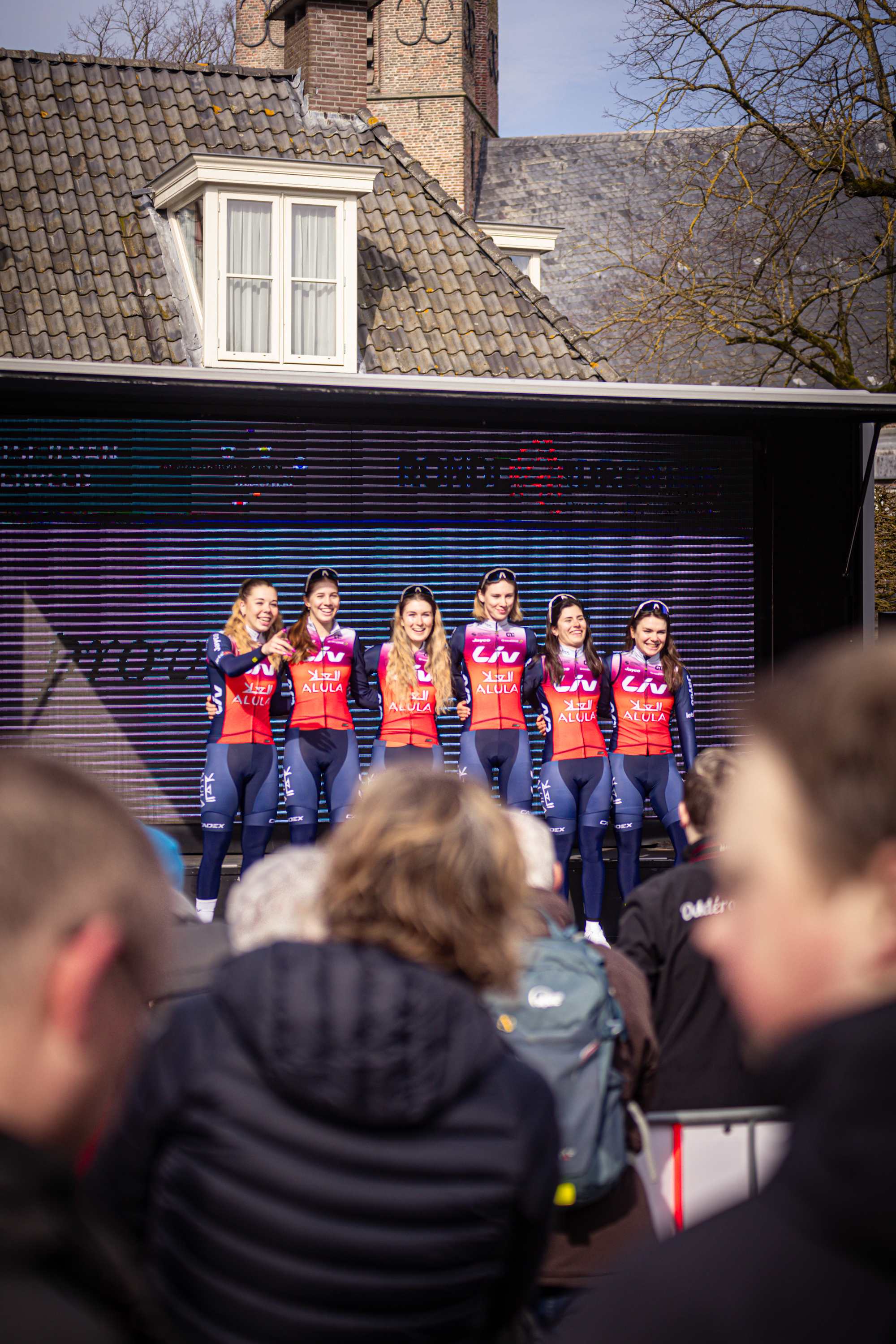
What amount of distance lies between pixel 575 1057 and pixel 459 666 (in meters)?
6.24

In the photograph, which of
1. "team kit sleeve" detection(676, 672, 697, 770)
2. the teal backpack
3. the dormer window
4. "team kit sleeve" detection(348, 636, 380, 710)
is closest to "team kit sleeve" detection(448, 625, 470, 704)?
"team kit sleeve" detection(348, 636, 380, 710)

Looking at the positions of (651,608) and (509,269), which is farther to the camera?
A: (509,269)

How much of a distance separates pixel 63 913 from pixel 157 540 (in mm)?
7840

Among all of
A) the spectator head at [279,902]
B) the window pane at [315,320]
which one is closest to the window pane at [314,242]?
the window pane at [315,320]

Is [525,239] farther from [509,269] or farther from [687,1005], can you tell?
[687,1005]

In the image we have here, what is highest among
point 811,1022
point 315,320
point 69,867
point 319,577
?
point 315,320

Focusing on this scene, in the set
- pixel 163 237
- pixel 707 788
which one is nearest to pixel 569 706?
pixel 707 788

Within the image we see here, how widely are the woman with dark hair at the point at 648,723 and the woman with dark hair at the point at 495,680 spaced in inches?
25.0

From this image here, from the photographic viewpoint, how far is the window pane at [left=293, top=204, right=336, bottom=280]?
39.3ft

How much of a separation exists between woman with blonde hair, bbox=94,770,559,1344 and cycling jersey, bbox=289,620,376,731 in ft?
21.8

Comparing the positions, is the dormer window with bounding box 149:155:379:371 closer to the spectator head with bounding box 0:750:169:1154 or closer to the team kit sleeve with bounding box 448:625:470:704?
the team kit sleeve with bounding box 448:625:470:704

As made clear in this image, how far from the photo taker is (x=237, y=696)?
7.98 meters

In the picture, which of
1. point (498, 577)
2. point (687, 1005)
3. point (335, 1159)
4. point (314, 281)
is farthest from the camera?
point (314, 281)

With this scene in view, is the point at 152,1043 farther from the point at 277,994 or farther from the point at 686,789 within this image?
the point at 686,789
